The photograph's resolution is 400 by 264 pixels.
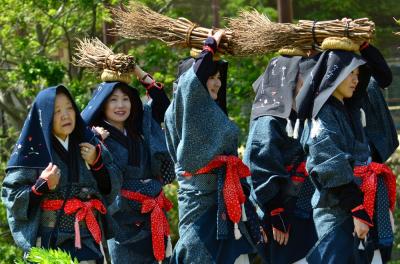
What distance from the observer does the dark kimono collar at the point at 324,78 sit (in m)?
6.22

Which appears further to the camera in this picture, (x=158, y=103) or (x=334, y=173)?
(x=158, y=103)

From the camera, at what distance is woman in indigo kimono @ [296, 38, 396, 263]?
616 cm

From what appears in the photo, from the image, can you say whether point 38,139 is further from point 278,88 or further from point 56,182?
point 278,88

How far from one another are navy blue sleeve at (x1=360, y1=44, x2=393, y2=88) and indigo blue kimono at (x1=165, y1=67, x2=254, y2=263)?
1.09 meters

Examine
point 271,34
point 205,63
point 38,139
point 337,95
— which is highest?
point 271,34

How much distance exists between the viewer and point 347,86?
6332mm

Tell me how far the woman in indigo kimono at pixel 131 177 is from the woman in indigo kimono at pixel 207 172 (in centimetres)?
50

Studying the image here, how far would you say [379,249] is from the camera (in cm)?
649

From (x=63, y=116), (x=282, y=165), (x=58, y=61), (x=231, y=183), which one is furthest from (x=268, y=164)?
(x=58, y=61)

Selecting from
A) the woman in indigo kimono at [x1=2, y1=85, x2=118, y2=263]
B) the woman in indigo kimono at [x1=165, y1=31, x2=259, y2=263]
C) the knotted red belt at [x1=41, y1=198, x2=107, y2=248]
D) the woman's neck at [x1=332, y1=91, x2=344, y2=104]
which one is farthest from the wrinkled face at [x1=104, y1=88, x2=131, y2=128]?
the woman's neck at [x1=332, y1=91, x2=344, y2=104]

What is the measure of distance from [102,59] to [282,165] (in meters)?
1.66

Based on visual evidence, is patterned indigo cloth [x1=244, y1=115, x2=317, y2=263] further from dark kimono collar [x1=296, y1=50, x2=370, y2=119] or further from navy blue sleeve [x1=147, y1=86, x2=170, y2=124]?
navy blue sleeve [x1=147, y1=86, x2=170, y2=124]

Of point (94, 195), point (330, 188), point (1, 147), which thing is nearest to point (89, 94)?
point (1, 147)

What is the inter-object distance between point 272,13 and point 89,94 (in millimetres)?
5324
